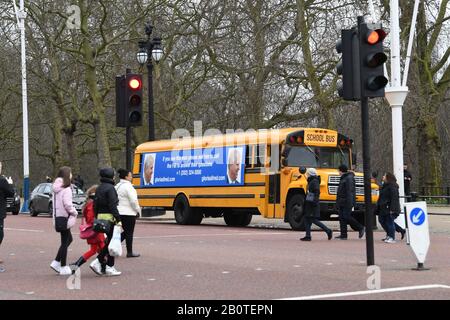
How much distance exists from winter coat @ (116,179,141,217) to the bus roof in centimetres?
971

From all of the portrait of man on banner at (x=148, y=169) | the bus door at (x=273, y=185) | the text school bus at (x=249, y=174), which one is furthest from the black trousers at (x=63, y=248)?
the portrait of man on banner at (x=148, y=169)

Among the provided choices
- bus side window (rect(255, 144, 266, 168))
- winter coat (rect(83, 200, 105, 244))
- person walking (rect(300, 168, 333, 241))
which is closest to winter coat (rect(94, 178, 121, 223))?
winter coat (rect(83, 200, 105, 244))

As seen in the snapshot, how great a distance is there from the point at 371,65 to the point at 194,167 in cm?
1543

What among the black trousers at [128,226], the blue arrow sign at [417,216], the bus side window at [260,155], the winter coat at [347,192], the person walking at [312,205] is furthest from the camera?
the bus side window at [260,155]

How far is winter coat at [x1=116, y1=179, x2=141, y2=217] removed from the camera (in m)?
Result: 15.0

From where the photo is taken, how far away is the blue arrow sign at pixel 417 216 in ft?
43.3

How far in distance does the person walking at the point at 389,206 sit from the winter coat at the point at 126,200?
6.70 metres

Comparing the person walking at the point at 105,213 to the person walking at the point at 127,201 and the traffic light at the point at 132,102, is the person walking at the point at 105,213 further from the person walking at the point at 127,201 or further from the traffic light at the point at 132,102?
the traffic light at the point at 132,102

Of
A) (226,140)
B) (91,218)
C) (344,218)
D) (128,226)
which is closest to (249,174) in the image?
(226,140)

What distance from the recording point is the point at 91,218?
42.3 ft

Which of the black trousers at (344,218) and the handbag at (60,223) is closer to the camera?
the handbag at (60,223)

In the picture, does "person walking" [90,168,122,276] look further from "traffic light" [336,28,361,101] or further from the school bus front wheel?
the school bus front wheel

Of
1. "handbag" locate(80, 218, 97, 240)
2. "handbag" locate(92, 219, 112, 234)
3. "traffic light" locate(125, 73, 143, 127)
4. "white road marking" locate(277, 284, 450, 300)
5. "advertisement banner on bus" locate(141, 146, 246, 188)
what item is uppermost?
"traffic light" locate(125, 73, 143, 127)

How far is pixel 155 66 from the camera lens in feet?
129
